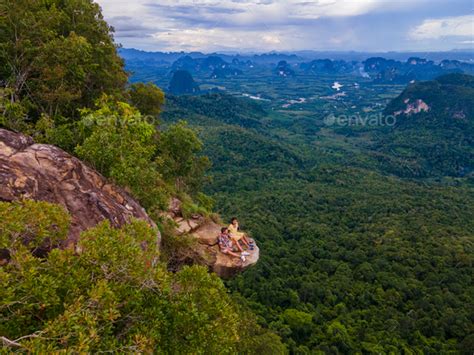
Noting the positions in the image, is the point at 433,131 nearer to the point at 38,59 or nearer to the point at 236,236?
the point at 236,236

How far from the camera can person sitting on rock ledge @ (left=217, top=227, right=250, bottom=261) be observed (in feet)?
45.9

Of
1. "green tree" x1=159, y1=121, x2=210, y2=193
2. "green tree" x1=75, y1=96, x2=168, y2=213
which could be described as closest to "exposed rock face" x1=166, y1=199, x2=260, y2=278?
"green tree" x1=75, y1=96, x2=168, y2=213

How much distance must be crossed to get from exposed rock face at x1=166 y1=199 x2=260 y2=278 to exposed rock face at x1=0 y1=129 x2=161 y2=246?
14.8 feet

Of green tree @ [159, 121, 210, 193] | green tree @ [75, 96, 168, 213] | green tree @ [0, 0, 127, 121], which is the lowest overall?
green tree @ [159, 121, 210, 193]

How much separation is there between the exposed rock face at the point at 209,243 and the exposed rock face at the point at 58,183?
4.51m

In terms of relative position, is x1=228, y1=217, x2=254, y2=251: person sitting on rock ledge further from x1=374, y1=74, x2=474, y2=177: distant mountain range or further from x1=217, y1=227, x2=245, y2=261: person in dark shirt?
x1=374, y1=74, x2=474, y2=177: distant mountain range

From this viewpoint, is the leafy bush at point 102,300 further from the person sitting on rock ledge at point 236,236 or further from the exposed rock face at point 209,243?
the person sitting on rock ledge at point 236,236

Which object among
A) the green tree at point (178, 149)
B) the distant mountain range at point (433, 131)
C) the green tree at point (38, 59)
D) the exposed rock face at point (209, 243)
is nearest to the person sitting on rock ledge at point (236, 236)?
the exposed rock face at point (209, 243)

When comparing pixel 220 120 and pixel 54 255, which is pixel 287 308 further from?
pixel 220 120

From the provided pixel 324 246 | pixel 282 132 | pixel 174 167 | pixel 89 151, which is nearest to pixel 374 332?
pixel 324 246

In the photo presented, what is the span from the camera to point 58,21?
14.1 metres

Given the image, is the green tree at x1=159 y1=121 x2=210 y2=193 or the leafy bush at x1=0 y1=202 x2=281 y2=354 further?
the green tree at x1=159 y1=121 x2=210 y2=193

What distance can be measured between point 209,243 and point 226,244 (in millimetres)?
842

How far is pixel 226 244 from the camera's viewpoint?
14.3 metres
